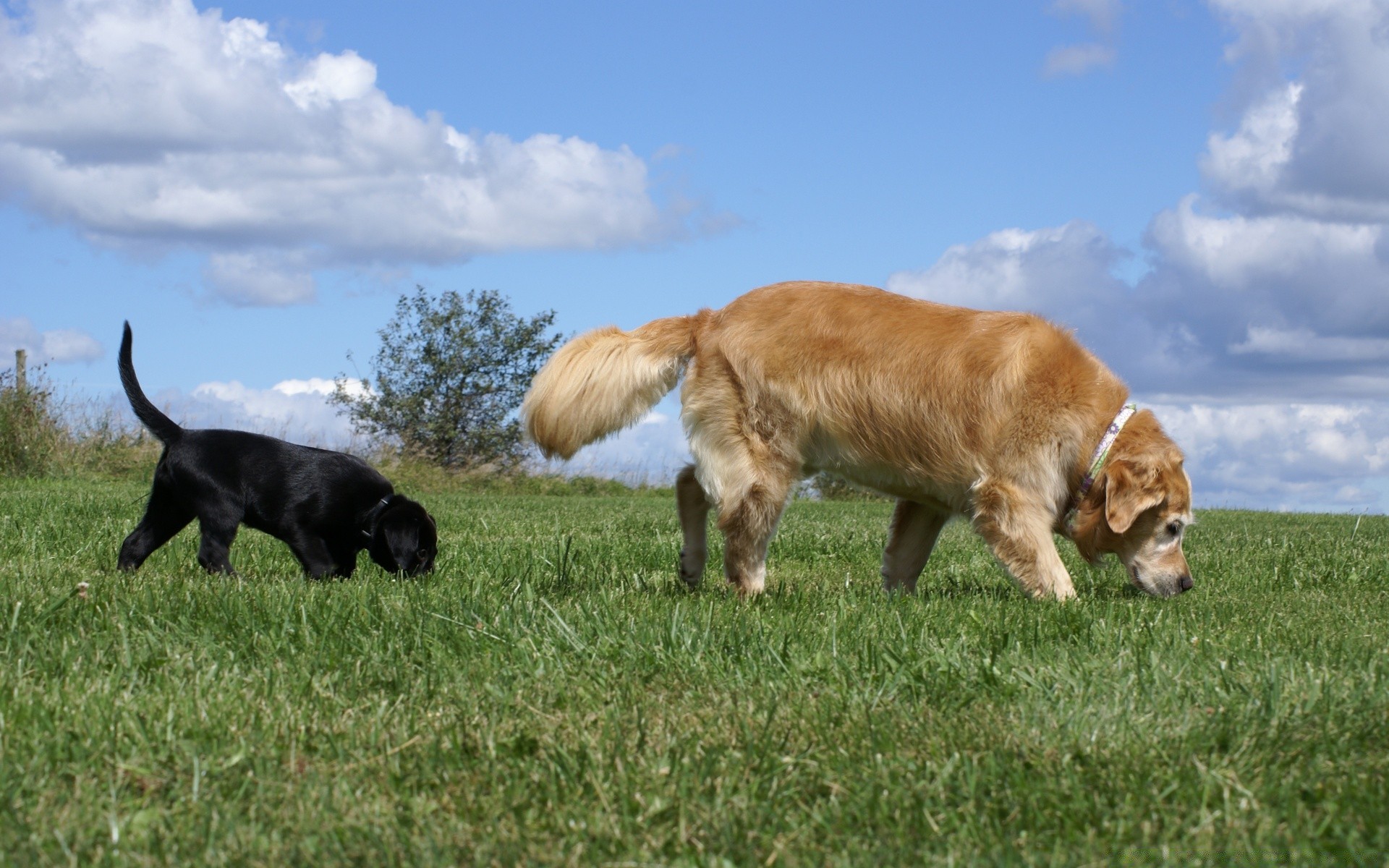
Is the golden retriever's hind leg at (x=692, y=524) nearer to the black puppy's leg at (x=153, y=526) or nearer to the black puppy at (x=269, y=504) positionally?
the black puppy at (x=269, y=504)

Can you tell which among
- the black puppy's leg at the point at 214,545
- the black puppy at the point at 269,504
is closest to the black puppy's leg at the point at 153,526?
the black puppy at the point at 269,504

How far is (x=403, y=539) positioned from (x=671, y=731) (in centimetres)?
330

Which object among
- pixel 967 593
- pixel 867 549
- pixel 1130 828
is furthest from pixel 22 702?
pixel 867 549

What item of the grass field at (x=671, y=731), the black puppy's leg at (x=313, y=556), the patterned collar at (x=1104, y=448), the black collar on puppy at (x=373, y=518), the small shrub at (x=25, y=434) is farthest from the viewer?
the small shrub at (x=25, y=434)

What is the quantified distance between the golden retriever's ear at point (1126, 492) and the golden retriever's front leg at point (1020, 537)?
37 centimetres

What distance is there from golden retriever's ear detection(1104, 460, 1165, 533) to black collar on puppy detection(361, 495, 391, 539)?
3.45m

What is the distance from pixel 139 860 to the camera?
79.8 inches

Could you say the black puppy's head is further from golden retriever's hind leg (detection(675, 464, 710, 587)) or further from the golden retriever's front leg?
the golden retriever's front leg

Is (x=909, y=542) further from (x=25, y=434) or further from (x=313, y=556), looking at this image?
(x=25, y=434)

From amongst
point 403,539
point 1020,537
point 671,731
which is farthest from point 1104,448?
point 403,539

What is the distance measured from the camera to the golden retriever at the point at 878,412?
4.91 meters

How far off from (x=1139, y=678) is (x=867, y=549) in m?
4.78

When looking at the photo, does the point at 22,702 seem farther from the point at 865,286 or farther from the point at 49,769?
the point at 865,286

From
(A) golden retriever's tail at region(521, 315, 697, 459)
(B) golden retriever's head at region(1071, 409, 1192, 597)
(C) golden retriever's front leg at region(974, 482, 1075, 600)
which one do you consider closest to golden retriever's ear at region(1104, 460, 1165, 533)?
(B) golden retriever's head at region(1071, 409, 1192, 597)
